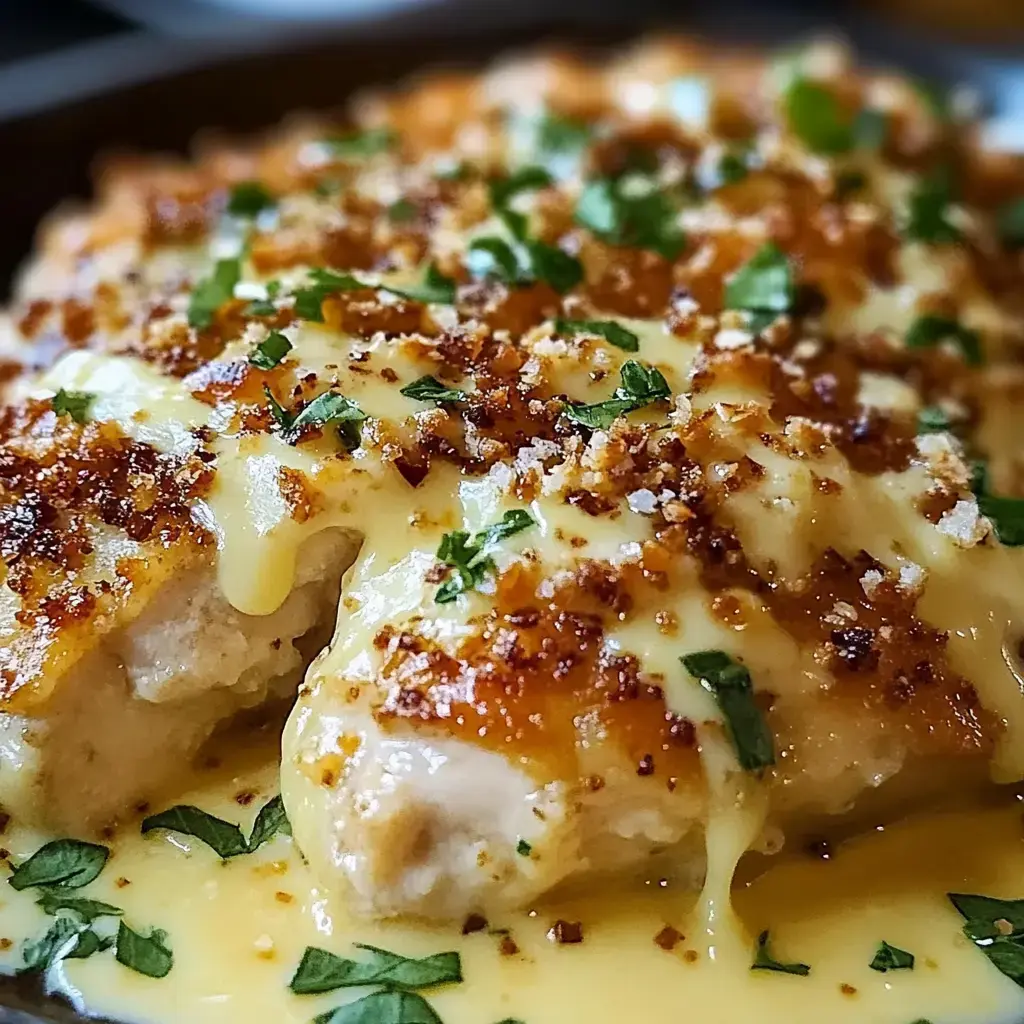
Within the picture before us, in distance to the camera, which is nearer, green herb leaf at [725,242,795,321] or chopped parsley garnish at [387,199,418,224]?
green herb leaf at [725,242,795,321]

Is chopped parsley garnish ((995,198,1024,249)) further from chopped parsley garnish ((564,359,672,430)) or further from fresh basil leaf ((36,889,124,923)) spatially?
fresh basil leaf ((36,889,124,923))

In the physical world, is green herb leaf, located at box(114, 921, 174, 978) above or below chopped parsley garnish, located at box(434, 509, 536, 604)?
below

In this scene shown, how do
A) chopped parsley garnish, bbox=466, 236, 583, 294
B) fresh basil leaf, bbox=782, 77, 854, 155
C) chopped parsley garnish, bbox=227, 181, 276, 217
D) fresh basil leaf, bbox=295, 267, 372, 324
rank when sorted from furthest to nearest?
fresh basil leaf, bbox=782, 77, 854, 155 < chopped parsley garnish, bbox=227, 181, 276, 217 < chopped parsley garnish, bbox=466, 236, 583, 294 < fresh basil leaf, bbox=295, 267, 372, 324

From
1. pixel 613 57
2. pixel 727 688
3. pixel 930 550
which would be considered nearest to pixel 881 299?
pixel 930 550

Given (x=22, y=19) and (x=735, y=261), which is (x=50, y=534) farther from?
(x=22, y=19)

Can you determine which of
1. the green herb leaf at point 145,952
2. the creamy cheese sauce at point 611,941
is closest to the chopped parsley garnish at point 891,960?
the creamy cheese sauce at point 611,941

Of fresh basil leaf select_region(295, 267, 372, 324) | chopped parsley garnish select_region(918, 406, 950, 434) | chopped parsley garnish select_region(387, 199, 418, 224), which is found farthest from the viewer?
chopped parsley garnish select_region(387, 199, 418, 224)

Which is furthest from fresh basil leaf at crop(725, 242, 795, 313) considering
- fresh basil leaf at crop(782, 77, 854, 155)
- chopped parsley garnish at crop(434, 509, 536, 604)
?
chopped parsley garnish at crop(434, 509, 536, 604)

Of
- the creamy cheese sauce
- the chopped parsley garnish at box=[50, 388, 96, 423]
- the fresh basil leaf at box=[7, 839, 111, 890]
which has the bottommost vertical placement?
the creamy cheese sauce
